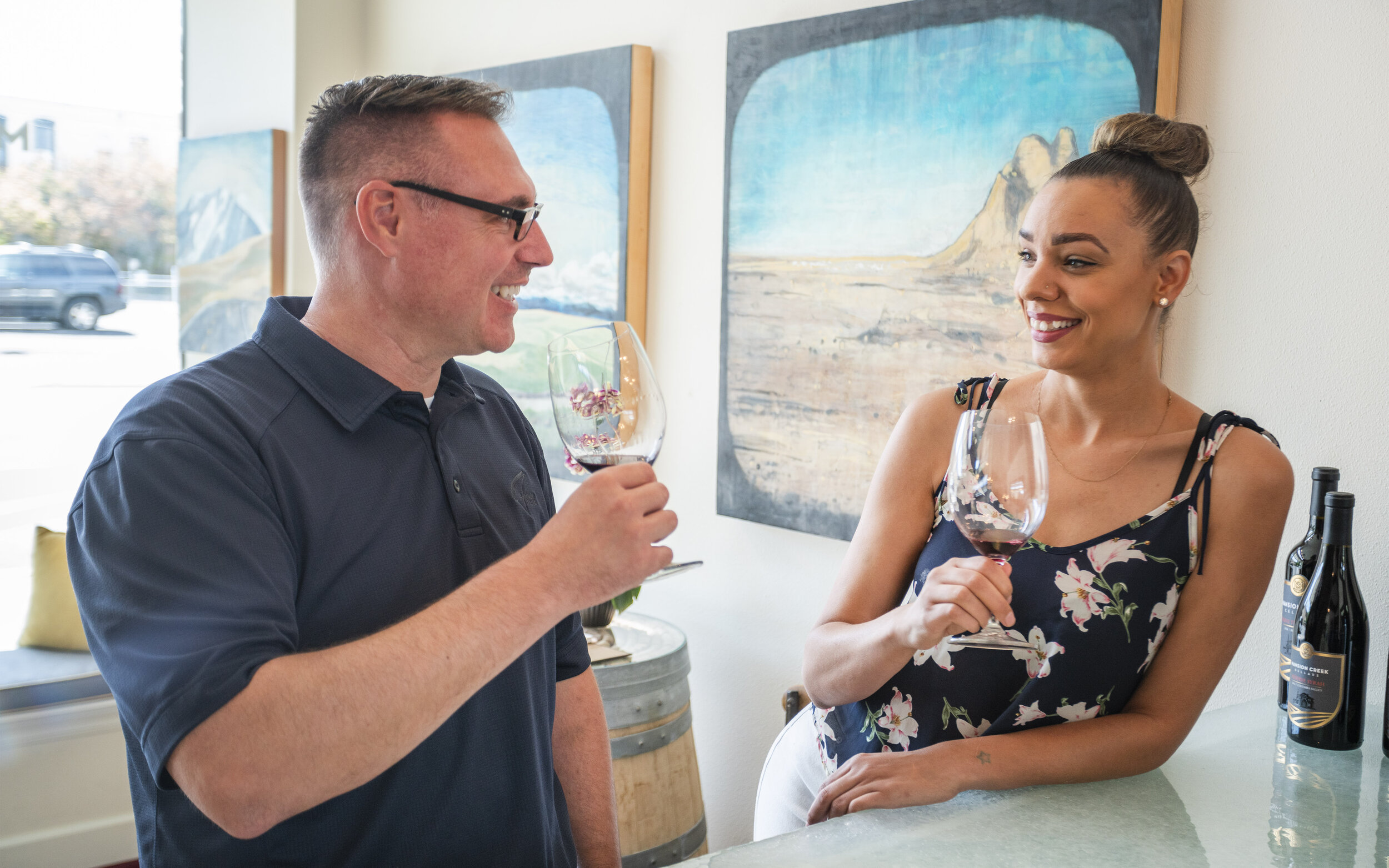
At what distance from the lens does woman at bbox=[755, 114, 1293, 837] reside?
4.62 ft

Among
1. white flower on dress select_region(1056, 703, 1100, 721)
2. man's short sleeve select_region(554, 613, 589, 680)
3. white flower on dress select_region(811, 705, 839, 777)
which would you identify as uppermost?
man's short sleeve select_region(554, 613, 589, 680)

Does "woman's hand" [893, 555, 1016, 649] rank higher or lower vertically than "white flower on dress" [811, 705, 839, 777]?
higher

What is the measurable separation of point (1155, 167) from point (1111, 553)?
1.90 feet

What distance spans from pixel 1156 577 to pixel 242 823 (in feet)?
3.85

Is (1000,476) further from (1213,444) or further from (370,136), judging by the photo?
(370,136)

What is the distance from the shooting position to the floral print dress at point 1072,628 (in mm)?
1458

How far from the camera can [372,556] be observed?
3.92 ft

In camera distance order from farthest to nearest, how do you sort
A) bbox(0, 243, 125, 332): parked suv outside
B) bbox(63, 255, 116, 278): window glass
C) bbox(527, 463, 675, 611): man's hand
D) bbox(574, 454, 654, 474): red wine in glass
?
bbox(63, 255, 116, 278): window glass, bbox(0, 243, 125, 332): parked suv outside, bbox(574, 454, 654, 474): red wine in glass, bbox(527, 463, 675, 611): man's hand

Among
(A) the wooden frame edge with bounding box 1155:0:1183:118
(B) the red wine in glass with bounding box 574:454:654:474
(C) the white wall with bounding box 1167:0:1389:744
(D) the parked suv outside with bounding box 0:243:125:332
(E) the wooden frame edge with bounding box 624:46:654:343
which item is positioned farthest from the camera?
(D) the parked suv outside with bounding box 0:243:125:332

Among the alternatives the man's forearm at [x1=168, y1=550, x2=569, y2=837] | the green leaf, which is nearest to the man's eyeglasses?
the man's forearm at [x1=168, y1=550, x2=569, y2=837]

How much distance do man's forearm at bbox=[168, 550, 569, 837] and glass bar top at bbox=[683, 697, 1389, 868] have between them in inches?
11.8

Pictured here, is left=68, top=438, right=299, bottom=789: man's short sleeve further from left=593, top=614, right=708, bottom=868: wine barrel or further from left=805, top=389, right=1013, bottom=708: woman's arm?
left=593, top=614, right=708, bottom=868: wine barrel

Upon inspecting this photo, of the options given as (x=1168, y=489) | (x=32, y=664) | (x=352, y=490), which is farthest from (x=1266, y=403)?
(x=32, y=664)

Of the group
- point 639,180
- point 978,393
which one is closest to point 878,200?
point 639,180
